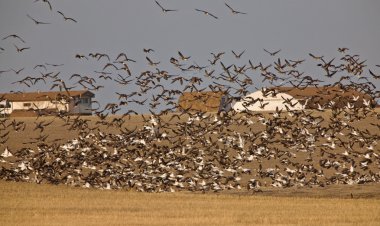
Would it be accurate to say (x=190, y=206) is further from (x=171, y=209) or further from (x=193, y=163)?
(x=193, y=163)

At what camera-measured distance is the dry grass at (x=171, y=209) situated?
3183cm

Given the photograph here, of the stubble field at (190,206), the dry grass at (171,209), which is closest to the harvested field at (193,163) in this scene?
the stubble field at (190,206)

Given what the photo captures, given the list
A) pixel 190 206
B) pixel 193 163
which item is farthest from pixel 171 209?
pixel 193 163

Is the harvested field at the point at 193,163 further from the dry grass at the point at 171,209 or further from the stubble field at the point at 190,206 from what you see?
the dry grass at the point at 171,209

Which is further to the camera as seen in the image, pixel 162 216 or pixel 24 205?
pixel 24 205

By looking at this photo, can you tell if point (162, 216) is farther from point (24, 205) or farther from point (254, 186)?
point (254, 186)

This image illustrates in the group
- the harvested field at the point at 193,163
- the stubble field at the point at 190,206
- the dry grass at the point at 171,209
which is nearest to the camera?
the dry grass at the point at 171,209

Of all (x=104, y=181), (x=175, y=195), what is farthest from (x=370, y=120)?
(x=175, y=195)

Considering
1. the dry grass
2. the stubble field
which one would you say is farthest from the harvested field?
the dry grass

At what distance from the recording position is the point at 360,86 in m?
43.2

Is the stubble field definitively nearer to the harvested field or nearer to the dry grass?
the dry grass

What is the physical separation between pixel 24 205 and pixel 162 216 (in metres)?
6.40

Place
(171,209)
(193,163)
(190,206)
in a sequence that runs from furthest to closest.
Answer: (193,163) < (190,206) < (171,209)

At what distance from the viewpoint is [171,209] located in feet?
116
